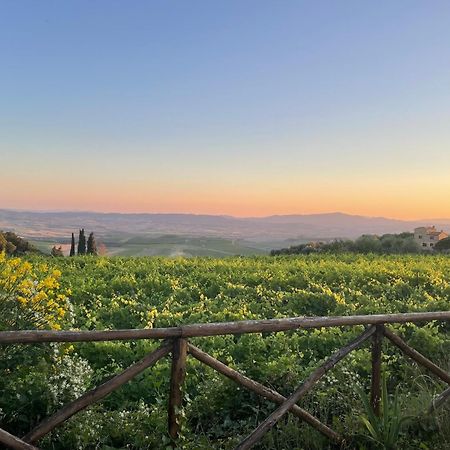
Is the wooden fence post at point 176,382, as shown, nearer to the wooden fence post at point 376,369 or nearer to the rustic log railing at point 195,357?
the rustic log railing at point 195,357

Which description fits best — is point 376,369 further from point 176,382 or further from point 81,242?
point 81,242

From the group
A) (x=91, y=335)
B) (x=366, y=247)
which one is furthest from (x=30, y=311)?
(x=366, y=247)

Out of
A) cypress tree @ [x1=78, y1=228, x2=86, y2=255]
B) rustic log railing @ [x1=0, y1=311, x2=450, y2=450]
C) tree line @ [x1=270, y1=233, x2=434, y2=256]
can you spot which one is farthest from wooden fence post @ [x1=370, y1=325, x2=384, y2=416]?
cypress tree @ [x1=78, y1=228, x2=86, y2=255]

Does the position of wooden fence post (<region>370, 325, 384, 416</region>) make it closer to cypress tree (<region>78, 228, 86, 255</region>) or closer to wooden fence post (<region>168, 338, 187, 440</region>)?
wooden fence post (<region>168, 338, 187, 440</region>)

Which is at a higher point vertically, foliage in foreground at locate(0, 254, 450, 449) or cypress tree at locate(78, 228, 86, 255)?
foliage in foreground at locate(0, 254, 450, 449)

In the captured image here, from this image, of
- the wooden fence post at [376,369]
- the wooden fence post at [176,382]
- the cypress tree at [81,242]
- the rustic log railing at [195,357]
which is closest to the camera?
the rustic log railing at [195,357]

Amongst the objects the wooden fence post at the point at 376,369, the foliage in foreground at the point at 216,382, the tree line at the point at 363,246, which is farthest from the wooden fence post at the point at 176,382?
the tree line at the point at 363,246

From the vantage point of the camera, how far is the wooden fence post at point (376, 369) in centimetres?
494

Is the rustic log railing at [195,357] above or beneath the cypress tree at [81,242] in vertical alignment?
above

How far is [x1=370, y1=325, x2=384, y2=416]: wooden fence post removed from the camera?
16.2ft

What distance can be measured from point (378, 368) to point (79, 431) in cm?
297

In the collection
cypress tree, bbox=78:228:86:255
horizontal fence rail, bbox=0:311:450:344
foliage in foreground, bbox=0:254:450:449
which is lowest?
cypress tree, bbox=78:228:86:255

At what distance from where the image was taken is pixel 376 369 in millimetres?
5090

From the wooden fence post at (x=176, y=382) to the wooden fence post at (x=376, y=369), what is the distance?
2.00 meters
